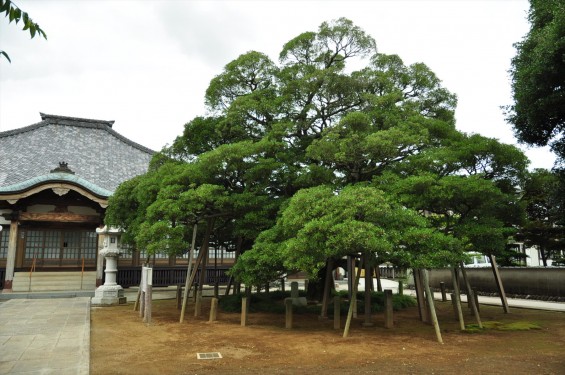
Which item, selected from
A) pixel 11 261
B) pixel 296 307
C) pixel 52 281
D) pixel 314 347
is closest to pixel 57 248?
pixel 52 281

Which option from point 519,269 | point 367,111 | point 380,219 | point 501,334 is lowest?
point 501,334

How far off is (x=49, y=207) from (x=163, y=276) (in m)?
6.87

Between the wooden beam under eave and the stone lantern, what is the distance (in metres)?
3.97

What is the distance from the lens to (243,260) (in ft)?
34.0

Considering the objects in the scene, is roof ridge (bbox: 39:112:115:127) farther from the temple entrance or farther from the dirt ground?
the dirt ground

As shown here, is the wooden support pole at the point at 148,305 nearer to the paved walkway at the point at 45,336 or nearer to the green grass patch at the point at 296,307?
the paved walkway at the point at 45,336

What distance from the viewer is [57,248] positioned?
1959 cm

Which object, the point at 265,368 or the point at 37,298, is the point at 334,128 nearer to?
the point at 265,368

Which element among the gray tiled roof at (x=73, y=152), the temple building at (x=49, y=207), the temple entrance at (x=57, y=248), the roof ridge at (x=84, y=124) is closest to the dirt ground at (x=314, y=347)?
the temple building at (x=49, y=207)

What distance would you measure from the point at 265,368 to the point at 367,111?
8.62 metres

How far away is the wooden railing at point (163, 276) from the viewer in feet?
67.6

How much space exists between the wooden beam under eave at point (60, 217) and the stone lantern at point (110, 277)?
3970 mm

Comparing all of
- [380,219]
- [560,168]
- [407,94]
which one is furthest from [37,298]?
[560,168]

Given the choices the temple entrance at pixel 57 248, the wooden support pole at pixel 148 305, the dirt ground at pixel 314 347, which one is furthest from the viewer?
the temple entrance at pixel 57 248
